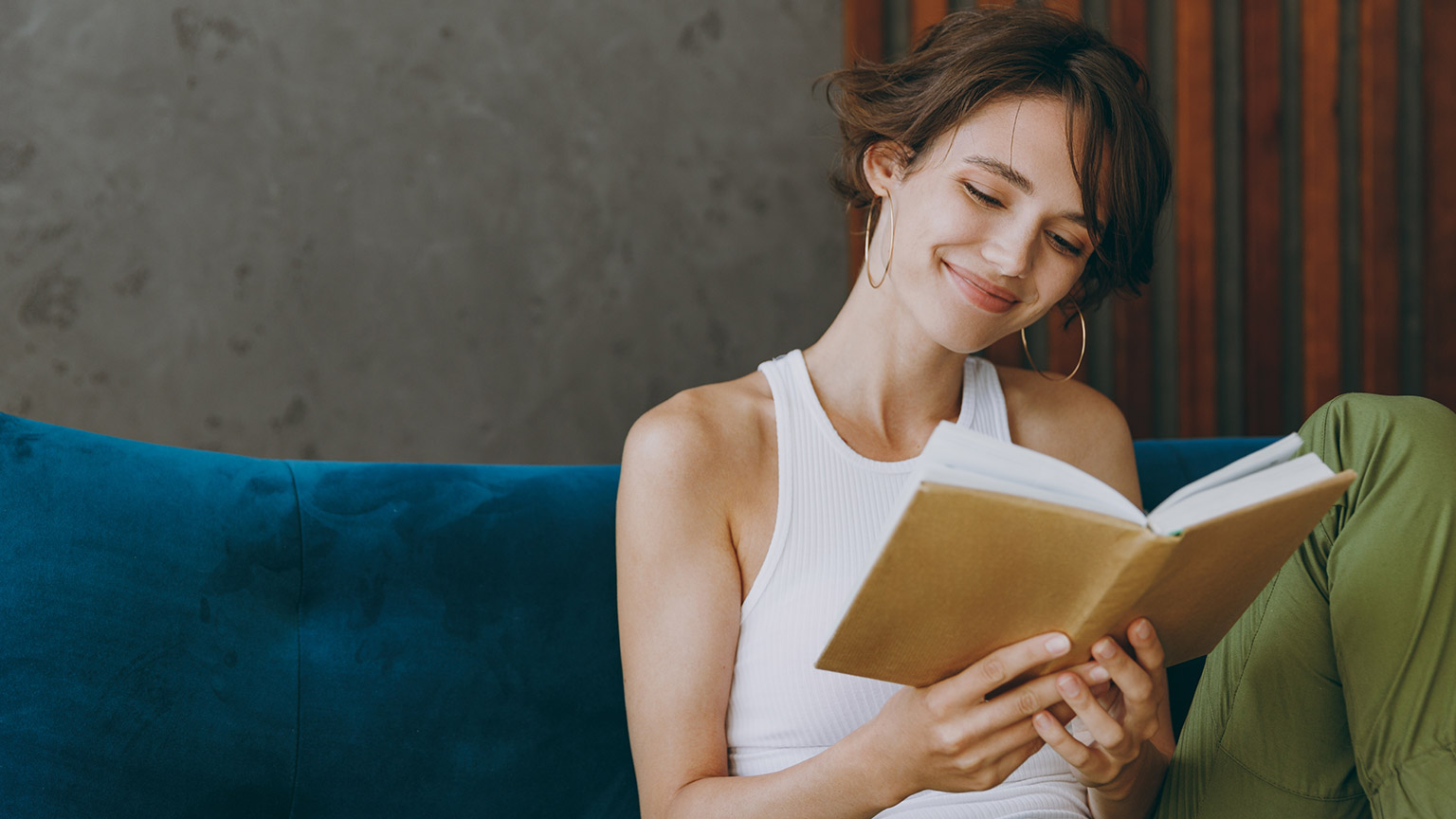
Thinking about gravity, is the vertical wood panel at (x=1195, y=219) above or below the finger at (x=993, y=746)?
above

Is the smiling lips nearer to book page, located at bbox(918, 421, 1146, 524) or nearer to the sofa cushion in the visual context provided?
book page, located at bbox(918, 421, 1146, 524)

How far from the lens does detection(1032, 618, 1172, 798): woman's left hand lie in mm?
709

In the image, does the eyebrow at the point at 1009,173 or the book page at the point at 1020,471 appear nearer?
the book page at the point at 1020,471

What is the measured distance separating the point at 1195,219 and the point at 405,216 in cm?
147

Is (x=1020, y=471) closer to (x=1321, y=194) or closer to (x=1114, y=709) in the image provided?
(x=1114, y=709)

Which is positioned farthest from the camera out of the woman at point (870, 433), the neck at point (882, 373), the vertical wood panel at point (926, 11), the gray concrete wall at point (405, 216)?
the vertical wood panel at point (926, 11)

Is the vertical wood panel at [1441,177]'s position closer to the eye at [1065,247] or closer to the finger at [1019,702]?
the eye at [1065,247]

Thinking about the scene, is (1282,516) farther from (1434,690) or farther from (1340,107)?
(1340,107)

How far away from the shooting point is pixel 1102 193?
109 cm

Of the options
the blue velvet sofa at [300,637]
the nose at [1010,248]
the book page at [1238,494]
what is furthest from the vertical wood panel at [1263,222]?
the book page at [1238,494]

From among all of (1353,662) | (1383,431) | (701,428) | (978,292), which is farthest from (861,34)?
(1353,662)

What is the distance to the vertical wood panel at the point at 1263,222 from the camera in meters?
1.95

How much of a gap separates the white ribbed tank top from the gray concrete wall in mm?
789

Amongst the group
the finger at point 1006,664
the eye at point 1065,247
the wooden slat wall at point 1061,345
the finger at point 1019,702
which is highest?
the eye at point 1065,247
